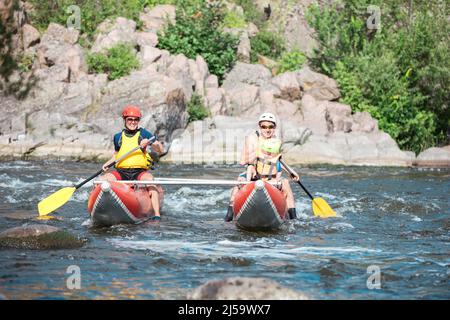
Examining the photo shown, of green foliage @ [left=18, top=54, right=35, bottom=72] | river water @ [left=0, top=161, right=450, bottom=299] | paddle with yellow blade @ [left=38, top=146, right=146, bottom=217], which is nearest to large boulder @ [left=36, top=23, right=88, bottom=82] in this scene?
green foliage @ [left=18, top=54, right=35, bottom=72]

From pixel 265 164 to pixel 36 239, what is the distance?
9.80 feet

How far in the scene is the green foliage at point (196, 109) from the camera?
742 inches

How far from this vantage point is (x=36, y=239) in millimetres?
6648

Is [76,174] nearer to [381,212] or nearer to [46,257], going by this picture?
[381,212]

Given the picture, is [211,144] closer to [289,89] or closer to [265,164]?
[289,89]

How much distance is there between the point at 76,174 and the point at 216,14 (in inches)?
409

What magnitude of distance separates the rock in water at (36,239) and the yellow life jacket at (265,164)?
2.56 m

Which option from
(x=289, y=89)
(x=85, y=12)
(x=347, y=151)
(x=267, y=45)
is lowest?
(x=347, y=151)

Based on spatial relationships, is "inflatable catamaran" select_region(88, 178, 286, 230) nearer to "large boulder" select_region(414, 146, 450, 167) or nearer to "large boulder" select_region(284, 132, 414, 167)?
"large boulder" select_region(284, 132, 414, 167)

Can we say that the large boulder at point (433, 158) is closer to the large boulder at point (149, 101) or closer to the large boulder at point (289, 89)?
the large boulder at point (289, 89)

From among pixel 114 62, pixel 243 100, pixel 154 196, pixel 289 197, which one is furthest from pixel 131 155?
pixel 243 100
